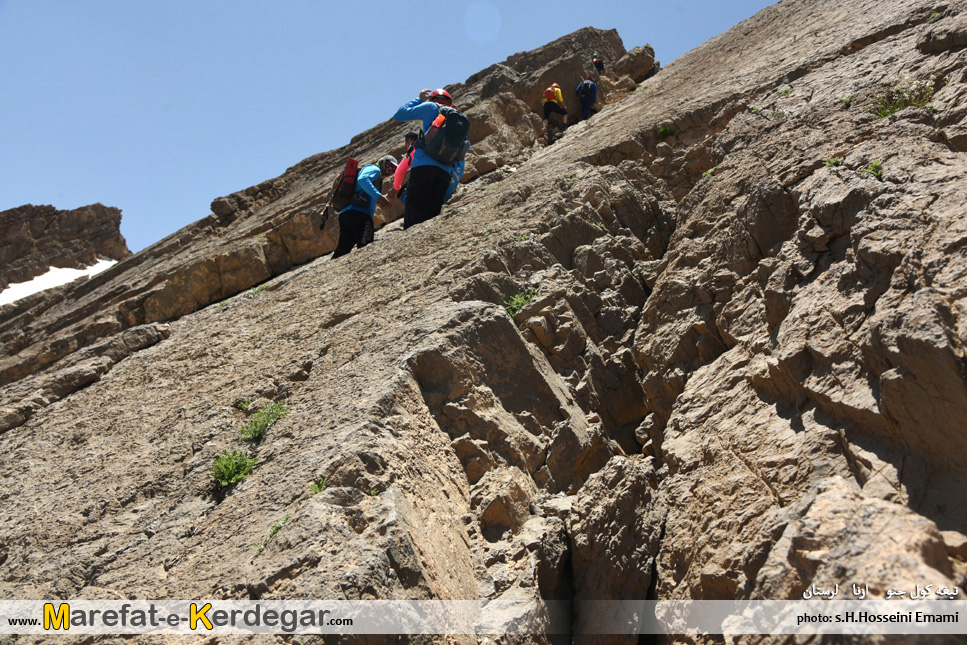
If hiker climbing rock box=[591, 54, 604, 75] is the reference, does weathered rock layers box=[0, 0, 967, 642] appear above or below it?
below

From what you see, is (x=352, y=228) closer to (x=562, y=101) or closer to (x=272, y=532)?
(x=562, y=101)

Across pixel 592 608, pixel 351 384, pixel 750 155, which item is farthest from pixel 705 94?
pixel 592 608

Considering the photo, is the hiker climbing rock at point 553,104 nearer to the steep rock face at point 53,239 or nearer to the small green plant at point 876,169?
the small green plant at point 876,169

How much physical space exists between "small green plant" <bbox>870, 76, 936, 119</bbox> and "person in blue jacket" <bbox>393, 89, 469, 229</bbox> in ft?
20.1

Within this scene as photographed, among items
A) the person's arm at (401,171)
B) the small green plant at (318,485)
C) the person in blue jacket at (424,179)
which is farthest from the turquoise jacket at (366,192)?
the small green plant at (318,485)

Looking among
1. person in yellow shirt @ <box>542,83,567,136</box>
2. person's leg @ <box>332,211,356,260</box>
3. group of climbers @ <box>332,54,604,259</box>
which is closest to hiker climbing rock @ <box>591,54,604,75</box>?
person in yellow shirt @ <box>542,83,567,136</box>

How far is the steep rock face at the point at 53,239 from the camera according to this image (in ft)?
124

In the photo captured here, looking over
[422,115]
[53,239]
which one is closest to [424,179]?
[422,115]

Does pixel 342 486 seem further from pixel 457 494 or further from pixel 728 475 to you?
pixel 728 475

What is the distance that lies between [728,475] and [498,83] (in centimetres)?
1460

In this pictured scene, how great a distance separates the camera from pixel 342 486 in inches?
168

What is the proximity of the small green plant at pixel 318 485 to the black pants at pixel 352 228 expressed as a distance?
720 centimetres

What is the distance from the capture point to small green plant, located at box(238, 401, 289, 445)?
5426mm

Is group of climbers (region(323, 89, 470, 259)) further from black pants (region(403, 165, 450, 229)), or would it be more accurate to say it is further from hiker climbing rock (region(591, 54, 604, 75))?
hiker climbing rock (region(591, 54, 604, 75))
